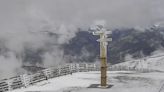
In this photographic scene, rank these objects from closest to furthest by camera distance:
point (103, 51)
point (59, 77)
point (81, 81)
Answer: point (103, 51), point (81, 81), point (59, 77)

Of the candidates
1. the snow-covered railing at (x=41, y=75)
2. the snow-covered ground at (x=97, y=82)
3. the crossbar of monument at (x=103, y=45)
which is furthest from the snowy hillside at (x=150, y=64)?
the crossbar of monument at (x=103, y=45)

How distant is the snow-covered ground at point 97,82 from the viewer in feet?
143

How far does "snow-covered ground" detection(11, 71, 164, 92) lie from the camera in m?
43.4

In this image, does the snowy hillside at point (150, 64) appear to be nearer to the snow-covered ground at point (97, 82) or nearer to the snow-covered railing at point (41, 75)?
the snow-covered railing at point (41, 75)

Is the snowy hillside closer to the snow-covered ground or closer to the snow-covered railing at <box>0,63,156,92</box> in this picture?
the snow-covered railing at <box>0,63,156,92</box>

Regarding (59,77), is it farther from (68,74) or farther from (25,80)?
(25,80)

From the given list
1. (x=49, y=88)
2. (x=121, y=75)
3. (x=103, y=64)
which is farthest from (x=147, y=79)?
(x=49, y=88)

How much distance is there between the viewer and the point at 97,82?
4891 centimetres

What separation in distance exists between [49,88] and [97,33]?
25.6ft

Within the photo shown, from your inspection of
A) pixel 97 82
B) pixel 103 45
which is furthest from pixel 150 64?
pixel 103 45

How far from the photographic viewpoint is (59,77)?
5394cm

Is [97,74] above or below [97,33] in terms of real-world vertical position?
below

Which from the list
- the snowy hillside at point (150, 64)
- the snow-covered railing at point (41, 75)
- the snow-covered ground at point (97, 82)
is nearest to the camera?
the snow-covered ground at point (97, 82)

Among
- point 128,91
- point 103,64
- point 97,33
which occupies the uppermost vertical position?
point 97,33
